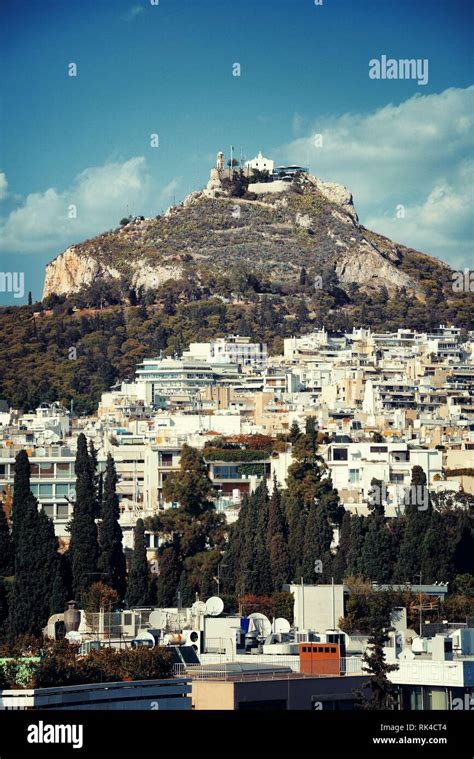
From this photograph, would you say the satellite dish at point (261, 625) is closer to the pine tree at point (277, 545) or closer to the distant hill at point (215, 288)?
the pine tree at point (277, 545)

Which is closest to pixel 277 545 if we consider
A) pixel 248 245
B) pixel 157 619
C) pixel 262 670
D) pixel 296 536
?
pixel 296 536

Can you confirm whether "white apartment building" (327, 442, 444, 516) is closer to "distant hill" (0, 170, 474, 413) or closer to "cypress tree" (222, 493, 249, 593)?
"cypress tree" (222, 493, 249, 593)

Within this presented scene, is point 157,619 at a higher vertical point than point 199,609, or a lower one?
lower

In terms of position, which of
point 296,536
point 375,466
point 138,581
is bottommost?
point 138,581

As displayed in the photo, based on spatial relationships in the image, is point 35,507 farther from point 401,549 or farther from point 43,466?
point 43,466

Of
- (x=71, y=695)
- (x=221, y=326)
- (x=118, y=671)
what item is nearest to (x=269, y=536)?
(x=118, y=671)

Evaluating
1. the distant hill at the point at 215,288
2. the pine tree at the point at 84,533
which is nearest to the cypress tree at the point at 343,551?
the pine tree at the point at 84,533

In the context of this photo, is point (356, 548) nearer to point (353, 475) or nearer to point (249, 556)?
point (249, 556)

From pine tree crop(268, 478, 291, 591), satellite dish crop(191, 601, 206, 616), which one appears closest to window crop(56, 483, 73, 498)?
pine tree crop(268, 478, 291, 591)
